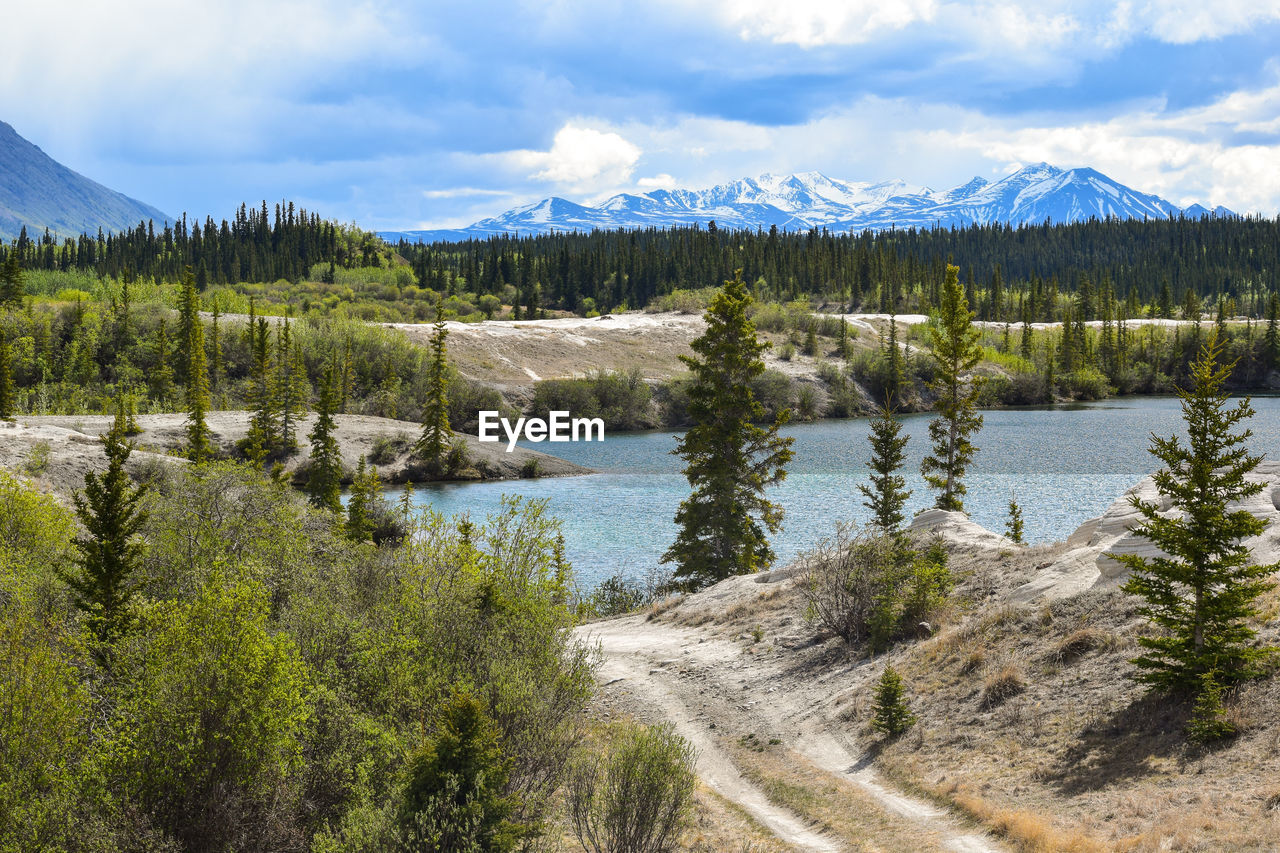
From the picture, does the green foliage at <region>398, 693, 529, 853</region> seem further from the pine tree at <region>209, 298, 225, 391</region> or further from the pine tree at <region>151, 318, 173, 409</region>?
the pine tree at <region>209, 298, 225, 391</region>

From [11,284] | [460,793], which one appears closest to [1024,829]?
[460,793]

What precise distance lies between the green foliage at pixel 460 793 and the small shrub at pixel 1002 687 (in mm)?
8928

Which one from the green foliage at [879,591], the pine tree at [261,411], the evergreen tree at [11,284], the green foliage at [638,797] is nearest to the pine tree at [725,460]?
the green foliage at [879,591]

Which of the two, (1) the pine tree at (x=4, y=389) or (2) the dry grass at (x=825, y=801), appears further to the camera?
(1) the pine tree at (x=4, y=389)

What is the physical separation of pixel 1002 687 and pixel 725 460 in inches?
724

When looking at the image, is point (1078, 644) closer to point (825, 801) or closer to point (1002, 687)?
point (1002, 687)

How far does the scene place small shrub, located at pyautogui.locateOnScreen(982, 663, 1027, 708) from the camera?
1571 centimetres

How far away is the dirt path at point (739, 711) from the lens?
13023mm

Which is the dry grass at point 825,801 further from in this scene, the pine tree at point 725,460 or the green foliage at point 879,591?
the pine tree at point 725,460

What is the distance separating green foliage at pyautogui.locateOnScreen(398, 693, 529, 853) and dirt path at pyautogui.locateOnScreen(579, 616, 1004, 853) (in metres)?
4.43

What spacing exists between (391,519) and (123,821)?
29.7 metres

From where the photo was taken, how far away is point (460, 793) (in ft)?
34.6

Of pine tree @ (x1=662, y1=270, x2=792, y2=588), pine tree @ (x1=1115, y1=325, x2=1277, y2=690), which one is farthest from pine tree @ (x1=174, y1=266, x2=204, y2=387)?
pine tree @ (x1=1115, y1=325, x2=1277, y2=690)

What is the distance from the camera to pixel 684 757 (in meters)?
12.3
